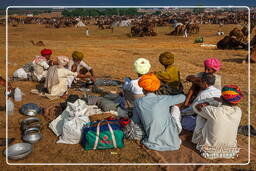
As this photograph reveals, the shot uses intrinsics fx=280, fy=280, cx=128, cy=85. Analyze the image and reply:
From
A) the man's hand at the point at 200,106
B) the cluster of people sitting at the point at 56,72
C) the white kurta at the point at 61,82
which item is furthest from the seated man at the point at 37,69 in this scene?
the man's hand at the point at 200,106

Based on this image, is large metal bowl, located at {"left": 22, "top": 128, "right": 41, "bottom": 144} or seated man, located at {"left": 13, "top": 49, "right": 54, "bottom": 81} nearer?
large metal bowl, located at {"left": 22, "top": 128, "right": 41, "bottom": 144}

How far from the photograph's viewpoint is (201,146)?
4211mm

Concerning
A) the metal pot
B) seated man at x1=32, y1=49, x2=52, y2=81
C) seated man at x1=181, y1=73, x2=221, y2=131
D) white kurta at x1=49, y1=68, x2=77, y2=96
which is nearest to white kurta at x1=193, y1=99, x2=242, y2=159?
seated man at x1=181, y1=73, x2=221, y2=131

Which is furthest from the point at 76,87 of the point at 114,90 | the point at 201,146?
the point at 201,146

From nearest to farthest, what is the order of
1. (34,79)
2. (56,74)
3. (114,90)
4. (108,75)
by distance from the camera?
(56,74), (114,90), (34,79), (108,75)

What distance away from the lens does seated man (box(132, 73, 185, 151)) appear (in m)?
4.16

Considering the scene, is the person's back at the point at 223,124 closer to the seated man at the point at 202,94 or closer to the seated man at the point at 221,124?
the seated man at the point at 221,124

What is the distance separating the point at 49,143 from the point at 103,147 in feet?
3.17

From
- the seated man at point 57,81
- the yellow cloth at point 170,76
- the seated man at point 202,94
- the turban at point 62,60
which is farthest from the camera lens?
the turban at point 62,60

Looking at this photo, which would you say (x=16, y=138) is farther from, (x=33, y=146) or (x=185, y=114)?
(x=185, y=114)

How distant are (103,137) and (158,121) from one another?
893 mm

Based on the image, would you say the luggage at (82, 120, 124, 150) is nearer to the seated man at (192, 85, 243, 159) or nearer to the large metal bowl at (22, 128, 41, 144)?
the large metal bowl at (22, 128, 41, 144)

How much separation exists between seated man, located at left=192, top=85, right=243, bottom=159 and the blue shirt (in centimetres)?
40

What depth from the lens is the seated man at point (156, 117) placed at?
4164mm
